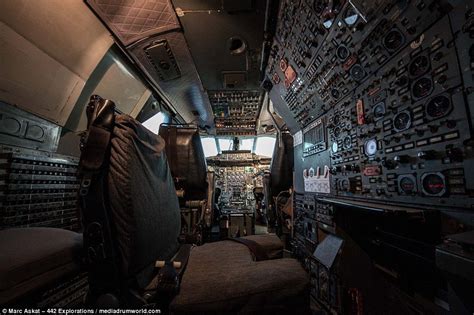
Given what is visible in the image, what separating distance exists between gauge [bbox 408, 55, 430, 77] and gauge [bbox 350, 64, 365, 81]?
1.31 feet

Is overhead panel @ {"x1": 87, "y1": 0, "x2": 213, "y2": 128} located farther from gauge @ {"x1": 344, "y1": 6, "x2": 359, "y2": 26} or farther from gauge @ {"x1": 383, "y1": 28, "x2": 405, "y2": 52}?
gauge @ {"x1": 383, "y1": 28, "x2": 405, "y2": 52}

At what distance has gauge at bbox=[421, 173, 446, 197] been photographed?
857 millimetres

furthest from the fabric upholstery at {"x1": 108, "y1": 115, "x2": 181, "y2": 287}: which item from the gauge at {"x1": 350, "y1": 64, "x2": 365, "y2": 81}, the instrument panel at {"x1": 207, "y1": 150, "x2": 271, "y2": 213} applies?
the instrument panel at {"x1": 207, "y1": 150, "x2": 271, "y2": 213}

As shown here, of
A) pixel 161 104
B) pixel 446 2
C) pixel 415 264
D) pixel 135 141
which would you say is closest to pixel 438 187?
pixel 415 264

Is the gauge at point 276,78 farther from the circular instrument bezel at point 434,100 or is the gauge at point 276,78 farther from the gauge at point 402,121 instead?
the circular instrument bezel at point 434,100

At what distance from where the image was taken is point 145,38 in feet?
8.37

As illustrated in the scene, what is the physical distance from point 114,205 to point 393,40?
178cm

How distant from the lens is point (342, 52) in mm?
1587

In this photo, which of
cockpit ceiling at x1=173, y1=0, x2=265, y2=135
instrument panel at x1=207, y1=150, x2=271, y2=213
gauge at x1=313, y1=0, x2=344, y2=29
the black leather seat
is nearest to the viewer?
the black leather seat

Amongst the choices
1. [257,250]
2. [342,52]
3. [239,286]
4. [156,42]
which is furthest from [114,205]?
[156,42]

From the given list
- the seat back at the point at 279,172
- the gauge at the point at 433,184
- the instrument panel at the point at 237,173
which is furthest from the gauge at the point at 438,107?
the instrument panel at the point at 237,173

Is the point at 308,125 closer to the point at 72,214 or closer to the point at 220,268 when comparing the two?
the point at 220,268

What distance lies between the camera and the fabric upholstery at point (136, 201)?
0.81 m

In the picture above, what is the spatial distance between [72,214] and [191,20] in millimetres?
2719
